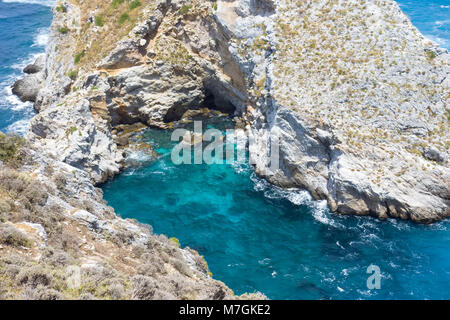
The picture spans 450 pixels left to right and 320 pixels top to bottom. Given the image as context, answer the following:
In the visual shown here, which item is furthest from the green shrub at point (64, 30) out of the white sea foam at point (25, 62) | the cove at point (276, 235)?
the cove at point (276, 235)

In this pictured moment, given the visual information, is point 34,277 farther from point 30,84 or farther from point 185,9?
point 30,84

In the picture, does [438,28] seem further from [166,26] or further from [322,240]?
[322,240]

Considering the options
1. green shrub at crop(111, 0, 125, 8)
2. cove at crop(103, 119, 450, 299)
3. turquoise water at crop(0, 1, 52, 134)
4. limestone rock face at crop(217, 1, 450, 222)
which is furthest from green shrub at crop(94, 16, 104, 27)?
cove at crop(103, 119, 450, 299)

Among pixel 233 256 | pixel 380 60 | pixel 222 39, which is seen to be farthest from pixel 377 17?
pixel 233 256

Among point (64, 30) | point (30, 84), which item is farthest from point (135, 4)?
point (30, 84)

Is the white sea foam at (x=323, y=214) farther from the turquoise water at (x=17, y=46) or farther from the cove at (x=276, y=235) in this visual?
the turquoise water at (x=17, y=46)

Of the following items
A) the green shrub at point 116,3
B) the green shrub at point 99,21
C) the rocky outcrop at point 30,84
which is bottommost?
the rocky outcrop at point 30,84
